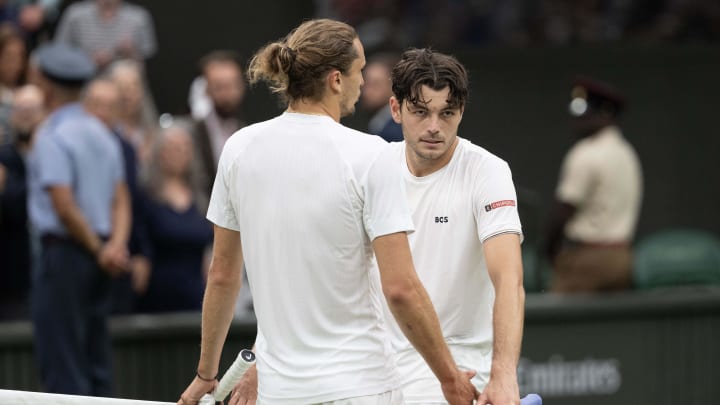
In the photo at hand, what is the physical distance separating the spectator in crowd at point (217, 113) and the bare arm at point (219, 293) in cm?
422

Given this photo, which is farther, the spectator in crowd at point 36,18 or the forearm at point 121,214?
the spectator in crowd at point 36,18

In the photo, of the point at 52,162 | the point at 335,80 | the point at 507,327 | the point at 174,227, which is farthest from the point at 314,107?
the point at 174,227

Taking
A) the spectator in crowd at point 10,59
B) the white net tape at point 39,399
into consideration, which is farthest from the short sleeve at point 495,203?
the spectator in crowd at point 10,59

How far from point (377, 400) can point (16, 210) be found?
14.3 ft

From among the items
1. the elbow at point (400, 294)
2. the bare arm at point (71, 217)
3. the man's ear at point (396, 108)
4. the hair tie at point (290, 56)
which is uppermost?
the hair tie at point (290, 56)

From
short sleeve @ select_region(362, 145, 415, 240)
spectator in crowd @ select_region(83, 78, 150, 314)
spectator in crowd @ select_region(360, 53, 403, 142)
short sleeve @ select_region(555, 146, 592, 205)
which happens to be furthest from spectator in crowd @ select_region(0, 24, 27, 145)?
short sleeve @ select_region(362, 145, 415, 240)

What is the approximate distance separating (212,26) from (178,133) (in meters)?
2.96

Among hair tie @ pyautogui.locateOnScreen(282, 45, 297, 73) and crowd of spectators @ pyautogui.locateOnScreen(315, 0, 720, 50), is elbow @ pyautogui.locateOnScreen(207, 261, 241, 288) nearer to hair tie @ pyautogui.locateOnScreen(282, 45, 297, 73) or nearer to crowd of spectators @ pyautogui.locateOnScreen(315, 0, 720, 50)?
hair tie @ pyautogui.locateOnScreen(282, 45, 297, 73)

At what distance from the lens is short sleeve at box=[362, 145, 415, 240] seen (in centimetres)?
362

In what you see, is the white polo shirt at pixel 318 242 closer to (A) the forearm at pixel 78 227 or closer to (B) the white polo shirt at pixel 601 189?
(A) the forearm at pixel 78 227

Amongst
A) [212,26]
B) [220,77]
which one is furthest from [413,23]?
[220,77]

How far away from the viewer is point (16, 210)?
24.8 feet

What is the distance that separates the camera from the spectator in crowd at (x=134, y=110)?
8652 mm

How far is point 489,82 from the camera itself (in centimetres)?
1088
